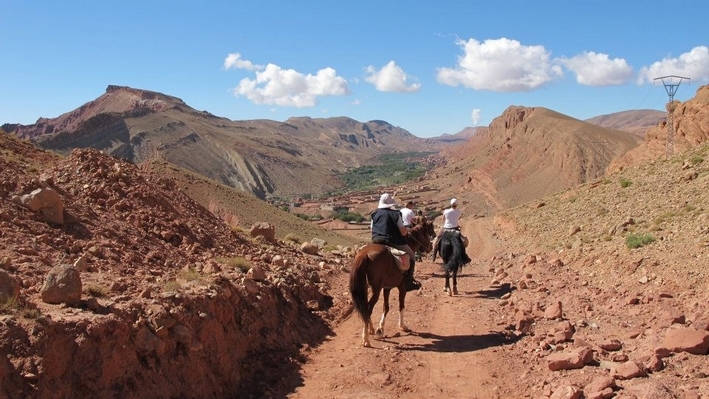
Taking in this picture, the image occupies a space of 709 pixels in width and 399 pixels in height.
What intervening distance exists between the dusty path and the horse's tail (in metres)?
0.60

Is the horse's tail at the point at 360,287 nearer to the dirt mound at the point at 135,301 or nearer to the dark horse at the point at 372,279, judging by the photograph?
the dark horse at the point at 372,279

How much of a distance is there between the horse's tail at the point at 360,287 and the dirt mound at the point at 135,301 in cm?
115

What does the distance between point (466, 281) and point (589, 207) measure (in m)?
8.94

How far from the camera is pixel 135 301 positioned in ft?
22.3

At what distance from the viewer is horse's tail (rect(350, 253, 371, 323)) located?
8758 mm

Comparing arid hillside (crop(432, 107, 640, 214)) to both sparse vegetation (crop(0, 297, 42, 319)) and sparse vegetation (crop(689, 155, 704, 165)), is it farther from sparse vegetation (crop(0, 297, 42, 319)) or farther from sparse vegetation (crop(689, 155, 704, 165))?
sparse vegetation (crop(0, 297, 42, 319))

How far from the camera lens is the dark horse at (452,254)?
41.9ft

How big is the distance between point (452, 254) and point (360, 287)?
470 centimetres

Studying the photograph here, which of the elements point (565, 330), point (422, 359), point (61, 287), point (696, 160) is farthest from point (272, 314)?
point (696, 160)

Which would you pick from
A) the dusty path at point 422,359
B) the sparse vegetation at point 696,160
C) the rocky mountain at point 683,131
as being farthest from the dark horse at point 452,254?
the rocky mountain at point 683,131

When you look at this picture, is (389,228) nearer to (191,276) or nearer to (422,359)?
(422,359)

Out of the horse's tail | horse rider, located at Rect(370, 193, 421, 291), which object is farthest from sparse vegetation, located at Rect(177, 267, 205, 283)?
horse rider, located at Rect(370, 193, 421, 291)

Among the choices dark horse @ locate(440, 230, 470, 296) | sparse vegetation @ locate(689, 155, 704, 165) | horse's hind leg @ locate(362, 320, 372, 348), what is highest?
sparse vegetation @ locate(689, 155, 704, 165)

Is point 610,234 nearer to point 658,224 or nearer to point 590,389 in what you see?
point 658,224
